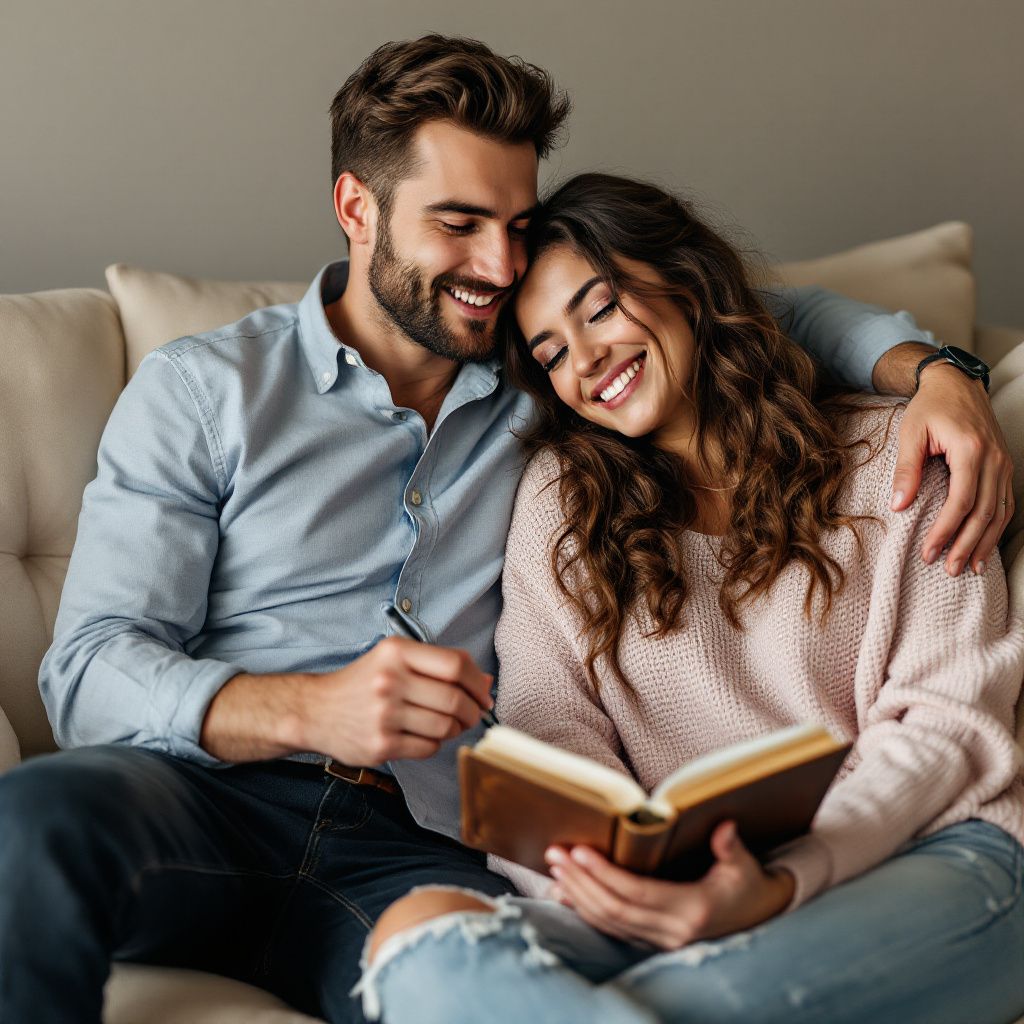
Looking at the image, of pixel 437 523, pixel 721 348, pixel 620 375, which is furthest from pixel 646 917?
pixel 721 348

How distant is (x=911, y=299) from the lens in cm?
213

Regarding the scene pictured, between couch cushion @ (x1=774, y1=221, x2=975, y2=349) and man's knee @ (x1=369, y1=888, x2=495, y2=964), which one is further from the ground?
couch cushion @ (x1=774, y1=221, x2=975, y2=349)

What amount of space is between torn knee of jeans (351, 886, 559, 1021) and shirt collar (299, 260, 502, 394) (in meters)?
0.85

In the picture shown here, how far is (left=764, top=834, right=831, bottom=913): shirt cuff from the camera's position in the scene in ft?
3.81

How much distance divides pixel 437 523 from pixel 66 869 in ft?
2.34

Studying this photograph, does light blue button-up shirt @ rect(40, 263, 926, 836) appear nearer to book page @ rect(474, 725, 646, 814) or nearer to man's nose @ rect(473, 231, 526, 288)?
man's nose @ rect(473, 231, 526, 288)

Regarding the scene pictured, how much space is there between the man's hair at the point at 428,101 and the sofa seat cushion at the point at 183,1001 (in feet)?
3.58

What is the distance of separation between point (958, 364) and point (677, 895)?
0.91 m

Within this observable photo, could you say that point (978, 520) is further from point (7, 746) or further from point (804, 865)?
point (7, 746)

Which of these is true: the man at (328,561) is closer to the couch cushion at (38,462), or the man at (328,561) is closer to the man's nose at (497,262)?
the man's nose at (497,262)

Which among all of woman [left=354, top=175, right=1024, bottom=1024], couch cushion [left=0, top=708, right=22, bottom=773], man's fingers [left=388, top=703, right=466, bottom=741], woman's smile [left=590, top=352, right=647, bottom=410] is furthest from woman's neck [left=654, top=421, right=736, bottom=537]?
couch cushion [left=0, top=708, right=22, bottom=773]

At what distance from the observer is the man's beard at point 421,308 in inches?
66.5

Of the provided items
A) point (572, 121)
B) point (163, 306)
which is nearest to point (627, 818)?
point (163, 306)

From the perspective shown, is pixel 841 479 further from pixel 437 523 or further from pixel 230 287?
pixel 230 287
